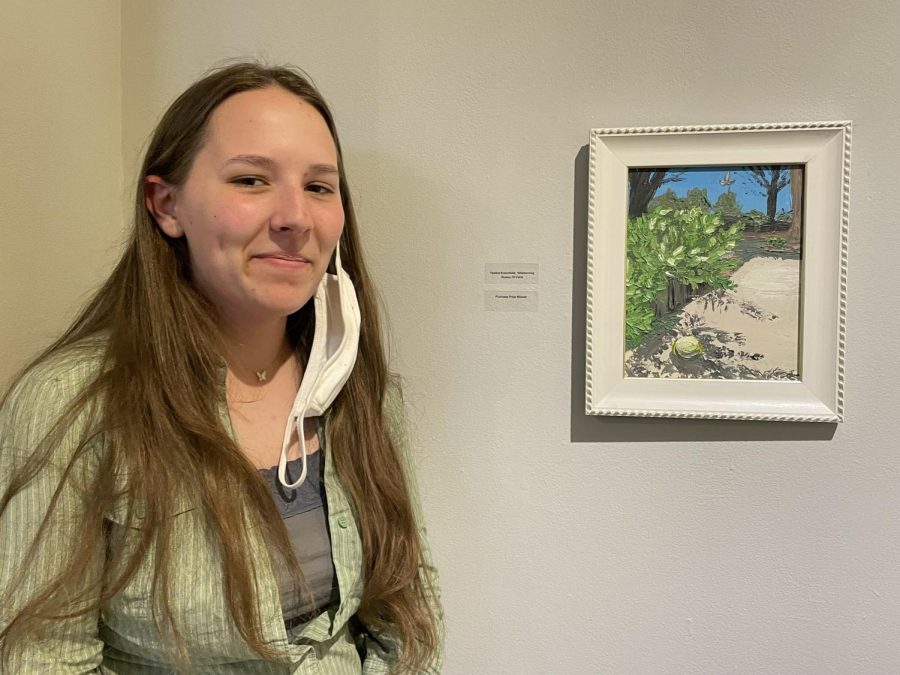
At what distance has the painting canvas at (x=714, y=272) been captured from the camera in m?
0.99

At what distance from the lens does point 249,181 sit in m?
0.77

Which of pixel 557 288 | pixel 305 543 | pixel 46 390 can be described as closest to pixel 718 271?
pixel 557 288

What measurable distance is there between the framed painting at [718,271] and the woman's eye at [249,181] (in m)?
0.50

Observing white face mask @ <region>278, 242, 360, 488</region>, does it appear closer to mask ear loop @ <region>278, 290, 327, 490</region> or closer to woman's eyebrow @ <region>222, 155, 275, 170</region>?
mask ear loop @ <region>278, 290, 327, 490</region>

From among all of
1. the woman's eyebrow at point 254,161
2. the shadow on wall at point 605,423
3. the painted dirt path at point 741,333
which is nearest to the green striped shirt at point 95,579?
the woman's eyebrow at point 254,161

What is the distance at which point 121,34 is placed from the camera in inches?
43.8

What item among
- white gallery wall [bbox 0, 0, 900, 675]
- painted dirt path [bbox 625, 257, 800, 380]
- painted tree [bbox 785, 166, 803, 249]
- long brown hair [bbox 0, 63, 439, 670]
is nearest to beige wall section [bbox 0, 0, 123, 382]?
white gallery wall [bbox 0, 0, 900, 675]

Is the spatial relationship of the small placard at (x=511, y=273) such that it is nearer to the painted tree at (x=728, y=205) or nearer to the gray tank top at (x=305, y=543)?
the painted tree at (x=728, y=205)

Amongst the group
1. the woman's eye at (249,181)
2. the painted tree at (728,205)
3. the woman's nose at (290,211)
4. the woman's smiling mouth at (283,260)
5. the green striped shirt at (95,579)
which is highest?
the painted tree at (728,205)

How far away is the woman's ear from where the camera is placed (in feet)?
2.61

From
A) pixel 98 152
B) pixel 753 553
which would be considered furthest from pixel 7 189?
pixel 753 553

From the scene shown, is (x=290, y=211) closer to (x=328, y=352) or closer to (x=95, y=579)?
(x=328, y=352)

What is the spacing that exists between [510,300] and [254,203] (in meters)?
0.45

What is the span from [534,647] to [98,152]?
1.09m
